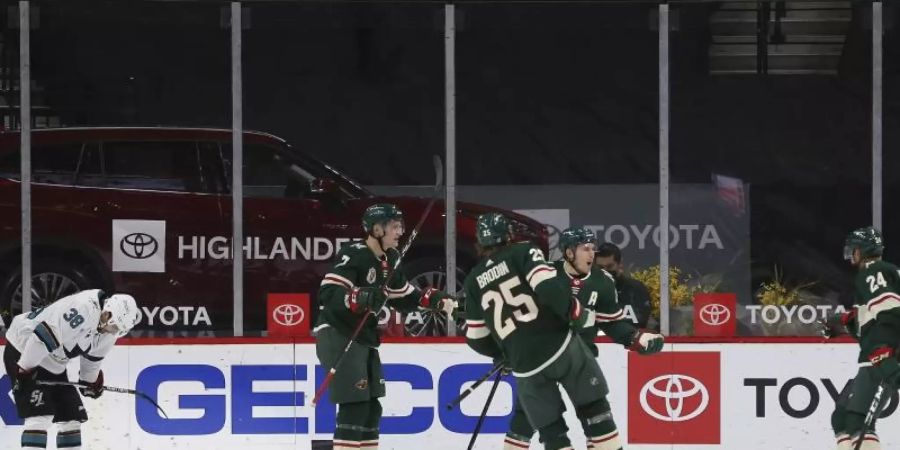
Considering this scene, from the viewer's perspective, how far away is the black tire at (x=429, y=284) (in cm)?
1043

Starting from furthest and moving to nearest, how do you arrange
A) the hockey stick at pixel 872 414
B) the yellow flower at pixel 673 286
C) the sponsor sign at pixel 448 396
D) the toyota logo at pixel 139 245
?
the yellow flower at pixel 673 286 < the toyota logo at pixel 139 245 < the sponsor sign at pixel 448 396 < the hockey stick at pixel 872 414

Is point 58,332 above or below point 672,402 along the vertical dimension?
above

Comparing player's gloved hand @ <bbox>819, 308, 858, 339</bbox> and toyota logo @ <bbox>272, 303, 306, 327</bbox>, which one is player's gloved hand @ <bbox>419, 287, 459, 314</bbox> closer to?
toyota logo @ <bbox>272, 303, 306, 327</bbox>

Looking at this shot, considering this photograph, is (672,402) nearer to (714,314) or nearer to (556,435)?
(714,314)

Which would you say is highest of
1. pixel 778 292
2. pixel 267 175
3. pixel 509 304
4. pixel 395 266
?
pixel 267 175

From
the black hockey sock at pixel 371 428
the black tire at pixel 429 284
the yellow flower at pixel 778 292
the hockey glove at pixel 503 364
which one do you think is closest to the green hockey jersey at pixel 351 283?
the black hockey sock at pixel 371 428

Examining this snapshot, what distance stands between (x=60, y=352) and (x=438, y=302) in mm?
1834

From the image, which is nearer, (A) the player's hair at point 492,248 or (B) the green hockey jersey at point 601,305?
(A) the player's hair at point 492,248

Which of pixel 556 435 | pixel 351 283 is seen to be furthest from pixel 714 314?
pixel 556 435

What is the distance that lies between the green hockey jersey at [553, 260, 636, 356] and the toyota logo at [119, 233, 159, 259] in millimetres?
2953

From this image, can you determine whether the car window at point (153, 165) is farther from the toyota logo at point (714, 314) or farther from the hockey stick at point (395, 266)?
the toyota logo at point (714, 314)

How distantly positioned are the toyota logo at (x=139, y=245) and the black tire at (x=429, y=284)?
4.73 ft

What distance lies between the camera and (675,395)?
33.4 ft

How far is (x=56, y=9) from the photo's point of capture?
1031cm
